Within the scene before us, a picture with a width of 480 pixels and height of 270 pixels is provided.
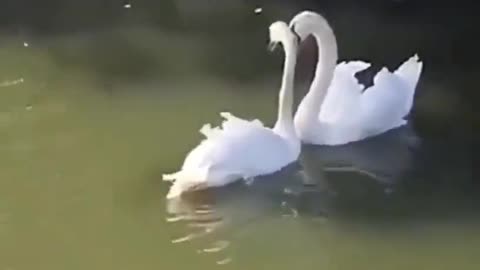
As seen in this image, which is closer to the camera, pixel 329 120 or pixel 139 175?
pixel 139 175

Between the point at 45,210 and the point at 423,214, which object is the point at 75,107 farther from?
the point at 423,214

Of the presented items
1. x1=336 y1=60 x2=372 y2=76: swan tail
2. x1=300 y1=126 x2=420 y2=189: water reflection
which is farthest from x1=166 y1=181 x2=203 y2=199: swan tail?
x1=336 y1=60 x2=372 y2=76: swan tail

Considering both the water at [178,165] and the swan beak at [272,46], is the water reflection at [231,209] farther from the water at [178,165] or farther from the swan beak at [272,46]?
the swan beak at [272,46]

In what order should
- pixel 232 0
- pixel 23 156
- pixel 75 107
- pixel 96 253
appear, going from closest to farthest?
pixel 96 253, pixel 23 156, pixel 75 107, pixel 232 0

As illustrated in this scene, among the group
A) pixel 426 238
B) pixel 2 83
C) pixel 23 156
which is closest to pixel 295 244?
pixel 426 238

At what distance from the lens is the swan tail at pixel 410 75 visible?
2.81m

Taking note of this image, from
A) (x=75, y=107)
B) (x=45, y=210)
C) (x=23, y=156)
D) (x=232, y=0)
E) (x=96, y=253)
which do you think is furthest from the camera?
(x=232, y=0)

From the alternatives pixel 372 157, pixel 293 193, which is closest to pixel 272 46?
pixel 372 157

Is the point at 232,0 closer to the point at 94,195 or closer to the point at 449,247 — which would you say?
the point at 94,195

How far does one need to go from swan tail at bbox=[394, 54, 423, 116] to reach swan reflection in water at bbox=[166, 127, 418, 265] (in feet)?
0.44

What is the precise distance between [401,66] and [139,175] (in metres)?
0.73

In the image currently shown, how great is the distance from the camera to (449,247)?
7.43 ft

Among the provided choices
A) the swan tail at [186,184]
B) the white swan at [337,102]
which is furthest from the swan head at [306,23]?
the swan tail at [186,184]

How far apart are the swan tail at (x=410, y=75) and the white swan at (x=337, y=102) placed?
26 millimetres
